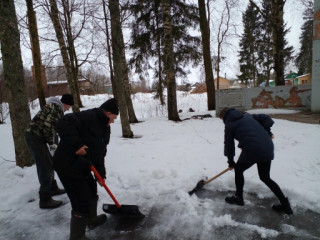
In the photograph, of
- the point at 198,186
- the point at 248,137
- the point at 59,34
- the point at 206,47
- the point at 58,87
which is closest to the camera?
the point at 248,137

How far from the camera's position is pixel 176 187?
3553mm

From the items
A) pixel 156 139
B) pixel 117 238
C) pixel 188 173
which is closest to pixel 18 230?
pixel 117 238

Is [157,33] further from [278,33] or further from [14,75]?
[14,75]

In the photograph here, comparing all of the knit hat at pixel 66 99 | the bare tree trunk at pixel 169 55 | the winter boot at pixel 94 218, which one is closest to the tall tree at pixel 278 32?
the bare tree trunk at pixel 169 55

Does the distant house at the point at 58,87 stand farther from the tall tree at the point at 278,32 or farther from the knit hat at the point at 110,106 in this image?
the knit hat at the point at 110,106

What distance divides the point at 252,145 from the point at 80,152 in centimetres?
210

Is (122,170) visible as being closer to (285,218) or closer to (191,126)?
(285,218)

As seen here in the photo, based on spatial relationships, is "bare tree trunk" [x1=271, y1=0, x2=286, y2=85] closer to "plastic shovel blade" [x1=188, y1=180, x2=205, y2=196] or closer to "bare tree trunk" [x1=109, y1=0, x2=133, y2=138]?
"bare tree trunk" [x1=109, y1=0, x2=133, y2=138]

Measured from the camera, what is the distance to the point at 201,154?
5023 mm

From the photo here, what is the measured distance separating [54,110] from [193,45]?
33.1ft

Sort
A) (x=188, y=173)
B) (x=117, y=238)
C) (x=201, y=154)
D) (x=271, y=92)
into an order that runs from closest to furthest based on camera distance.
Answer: (x=117, y=238) < (x=188, y=173) < (x=201, y=154) < (x=271, y=92)

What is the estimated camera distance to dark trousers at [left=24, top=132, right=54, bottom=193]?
9.85 ft

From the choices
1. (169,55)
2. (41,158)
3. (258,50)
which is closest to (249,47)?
(258,50)

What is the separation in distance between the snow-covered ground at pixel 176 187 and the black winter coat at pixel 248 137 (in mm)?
857
